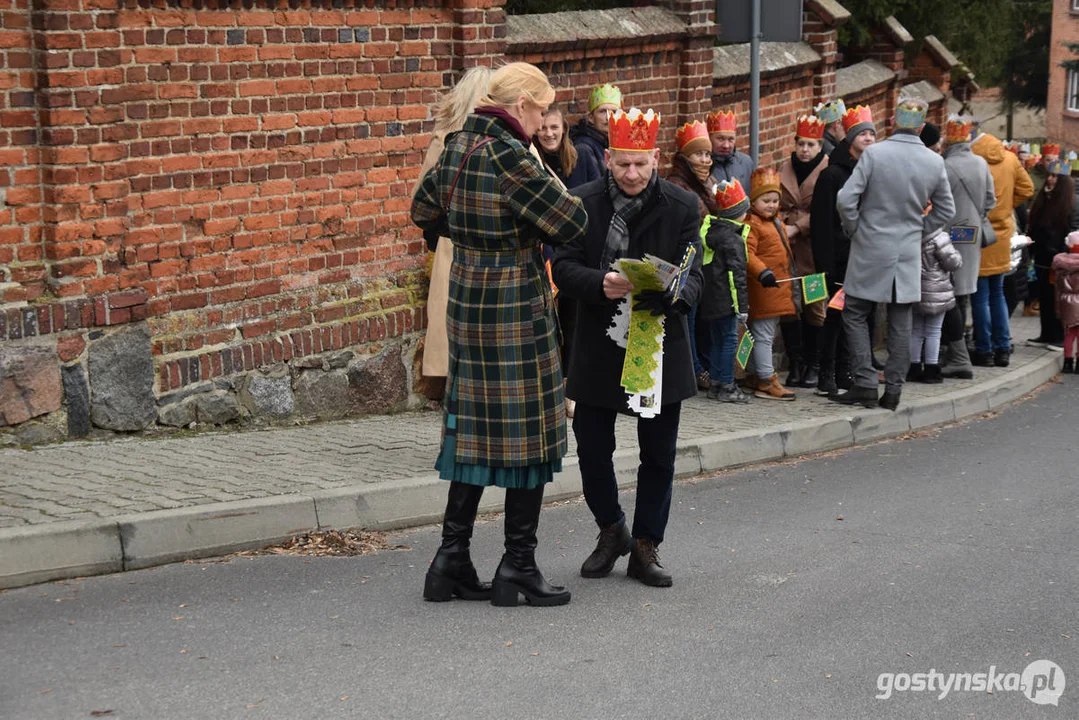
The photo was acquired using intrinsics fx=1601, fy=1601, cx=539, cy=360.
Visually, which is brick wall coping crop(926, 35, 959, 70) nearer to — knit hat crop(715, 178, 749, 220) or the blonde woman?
knit hat crop(715, 178, 749, 220)

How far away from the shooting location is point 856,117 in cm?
1202

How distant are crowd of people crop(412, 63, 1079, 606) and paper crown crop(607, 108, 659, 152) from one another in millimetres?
10

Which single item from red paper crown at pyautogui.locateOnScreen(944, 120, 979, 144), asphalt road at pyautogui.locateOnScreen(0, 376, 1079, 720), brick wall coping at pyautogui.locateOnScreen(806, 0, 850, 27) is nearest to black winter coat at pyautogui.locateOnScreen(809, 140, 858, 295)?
red paper crown at pyautogui.locateOnScreen(944, 120, 979, 144)

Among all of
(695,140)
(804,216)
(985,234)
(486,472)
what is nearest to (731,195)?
(695,140)

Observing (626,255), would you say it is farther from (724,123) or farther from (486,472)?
(724,123)

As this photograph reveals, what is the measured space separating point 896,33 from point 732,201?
9.22m

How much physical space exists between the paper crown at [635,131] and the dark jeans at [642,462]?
3.39ft

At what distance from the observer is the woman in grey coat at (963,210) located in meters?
12.4

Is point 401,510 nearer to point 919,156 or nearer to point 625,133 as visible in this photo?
point 625,133

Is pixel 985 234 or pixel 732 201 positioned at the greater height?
pixel 732 201

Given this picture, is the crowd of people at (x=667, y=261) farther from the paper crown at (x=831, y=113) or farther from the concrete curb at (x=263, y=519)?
the concrete curb at (x=263, y=519)

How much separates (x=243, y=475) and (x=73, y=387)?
3.57ft

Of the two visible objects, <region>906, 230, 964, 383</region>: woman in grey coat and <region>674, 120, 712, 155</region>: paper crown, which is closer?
<region>674, 120, 712, 155</region>: paper crown

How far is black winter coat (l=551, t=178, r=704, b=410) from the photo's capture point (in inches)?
246
